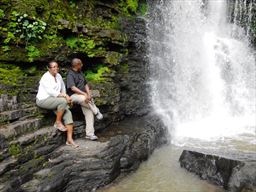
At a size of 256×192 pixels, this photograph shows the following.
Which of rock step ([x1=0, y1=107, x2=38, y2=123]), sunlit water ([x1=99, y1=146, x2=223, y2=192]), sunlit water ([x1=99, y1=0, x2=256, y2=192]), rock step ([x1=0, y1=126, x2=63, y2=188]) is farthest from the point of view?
sunlit water ([x1=99, y1=0, x2=256, y2=192])

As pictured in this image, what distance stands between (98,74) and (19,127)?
3572 millimetres

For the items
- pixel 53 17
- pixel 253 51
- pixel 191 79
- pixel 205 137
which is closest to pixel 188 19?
pixel 191 79

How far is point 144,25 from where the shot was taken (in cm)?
1194

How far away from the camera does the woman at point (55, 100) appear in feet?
22.7

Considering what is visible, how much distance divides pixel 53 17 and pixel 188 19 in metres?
9.96

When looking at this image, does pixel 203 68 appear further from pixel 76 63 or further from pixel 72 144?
pixel 72 144

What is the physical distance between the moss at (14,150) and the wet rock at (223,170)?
4.30 meters

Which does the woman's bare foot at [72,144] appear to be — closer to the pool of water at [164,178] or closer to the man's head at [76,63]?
the pool of water at [164,178]

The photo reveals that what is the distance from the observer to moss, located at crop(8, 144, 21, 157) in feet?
18.9

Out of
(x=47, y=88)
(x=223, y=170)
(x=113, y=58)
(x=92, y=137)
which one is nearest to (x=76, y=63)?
(x=47, y=88)

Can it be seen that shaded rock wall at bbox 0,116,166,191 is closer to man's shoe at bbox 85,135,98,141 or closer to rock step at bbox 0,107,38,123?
man's shoe at bbox 85,135,98,141

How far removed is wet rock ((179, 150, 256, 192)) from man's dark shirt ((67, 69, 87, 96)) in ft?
11.0

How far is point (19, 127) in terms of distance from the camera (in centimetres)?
625

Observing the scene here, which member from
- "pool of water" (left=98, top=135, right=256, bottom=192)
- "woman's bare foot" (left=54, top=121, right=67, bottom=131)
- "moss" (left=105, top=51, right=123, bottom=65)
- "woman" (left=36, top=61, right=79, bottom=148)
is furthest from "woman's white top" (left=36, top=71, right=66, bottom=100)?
"moss" (left=105, top=51, right=123, bottom=65)
